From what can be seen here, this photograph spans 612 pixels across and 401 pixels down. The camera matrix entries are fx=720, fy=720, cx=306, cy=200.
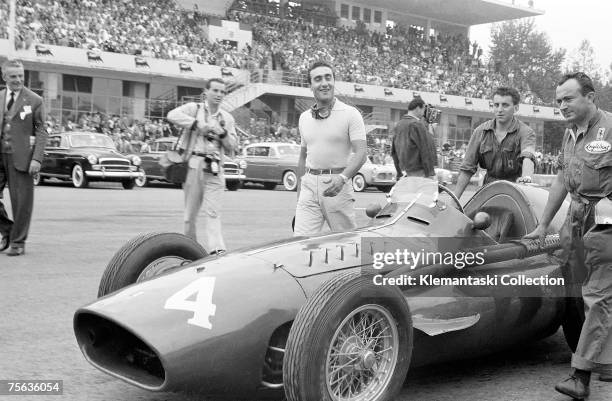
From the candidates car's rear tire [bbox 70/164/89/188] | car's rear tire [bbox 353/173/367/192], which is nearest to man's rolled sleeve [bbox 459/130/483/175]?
car's rear tire [bbox 70/164/89/188]

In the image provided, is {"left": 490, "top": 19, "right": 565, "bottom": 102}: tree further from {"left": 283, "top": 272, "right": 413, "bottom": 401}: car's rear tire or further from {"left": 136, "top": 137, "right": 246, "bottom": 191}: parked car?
{"left": 283, "top": 272, "right": 413, "bottom": 401}: car's rear tire

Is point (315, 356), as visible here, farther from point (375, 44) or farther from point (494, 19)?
point (494, 19)

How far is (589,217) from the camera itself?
378cm

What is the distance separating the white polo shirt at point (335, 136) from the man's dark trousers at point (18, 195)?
11.2ft

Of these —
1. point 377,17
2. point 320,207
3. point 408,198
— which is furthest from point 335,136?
point 377,17

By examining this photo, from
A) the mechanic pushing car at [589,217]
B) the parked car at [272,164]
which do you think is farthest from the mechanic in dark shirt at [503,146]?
the parked car at [272,164]

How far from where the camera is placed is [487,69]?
5862cm

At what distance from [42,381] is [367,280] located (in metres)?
1.79

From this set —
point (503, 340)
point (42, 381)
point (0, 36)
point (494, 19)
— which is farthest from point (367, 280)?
point (494, 19)

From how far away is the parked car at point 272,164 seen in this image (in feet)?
76.0

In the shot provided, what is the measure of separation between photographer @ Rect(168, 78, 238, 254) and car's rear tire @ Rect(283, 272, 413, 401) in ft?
10.1

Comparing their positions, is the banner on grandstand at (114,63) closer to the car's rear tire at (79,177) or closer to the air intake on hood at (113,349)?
the car's rear tire at (79,177)

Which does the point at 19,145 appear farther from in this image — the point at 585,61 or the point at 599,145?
the point at 585,61

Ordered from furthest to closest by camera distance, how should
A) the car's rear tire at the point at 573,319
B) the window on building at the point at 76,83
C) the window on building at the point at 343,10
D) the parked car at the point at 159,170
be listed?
the window on building at the point at 343,10, the window on building at the point at 76,83, the parked car at the point at 159,170, the car's rear tire at the point at 573,319
